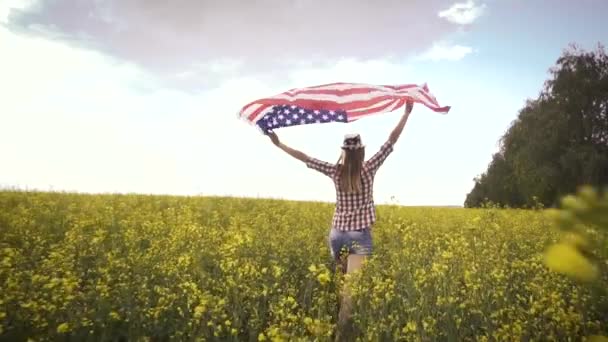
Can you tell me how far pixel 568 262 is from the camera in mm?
591

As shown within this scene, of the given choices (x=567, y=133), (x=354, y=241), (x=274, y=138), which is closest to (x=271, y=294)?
(x=354, y=241)

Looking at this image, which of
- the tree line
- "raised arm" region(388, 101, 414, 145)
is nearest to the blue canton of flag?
"raised arm" region(388, 101, 414, 145)

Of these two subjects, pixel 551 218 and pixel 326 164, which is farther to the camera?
pixel 326 164

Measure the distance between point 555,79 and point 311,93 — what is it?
3214cm

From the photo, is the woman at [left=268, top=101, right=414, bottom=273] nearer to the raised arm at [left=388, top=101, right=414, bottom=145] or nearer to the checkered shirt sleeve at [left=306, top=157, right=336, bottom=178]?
the checkered shirt sleeve at [left=306, top=157, right=336, bottom=178]

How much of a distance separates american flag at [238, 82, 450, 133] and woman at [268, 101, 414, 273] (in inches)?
37.1

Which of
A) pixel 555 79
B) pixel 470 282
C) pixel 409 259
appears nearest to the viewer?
pixel 470 282

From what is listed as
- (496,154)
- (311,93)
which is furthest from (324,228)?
(496,154)

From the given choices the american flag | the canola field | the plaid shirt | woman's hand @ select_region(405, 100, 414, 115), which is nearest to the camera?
the canola field

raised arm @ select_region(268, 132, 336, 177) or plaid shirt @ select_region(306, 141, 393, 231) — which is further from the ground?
raised arm @ select_region(268, 132, 336, 177)

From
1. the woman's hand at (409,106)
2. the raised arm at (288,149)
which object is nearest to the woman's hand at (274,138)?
the raised arm at (288,149)

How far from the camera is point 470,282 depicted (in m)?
5.04

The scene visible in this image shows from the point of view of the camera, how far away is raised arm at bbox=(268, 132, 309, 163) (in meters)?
5.97

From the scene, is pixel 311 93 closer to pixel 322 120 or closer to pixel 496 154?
pixel 322 120
